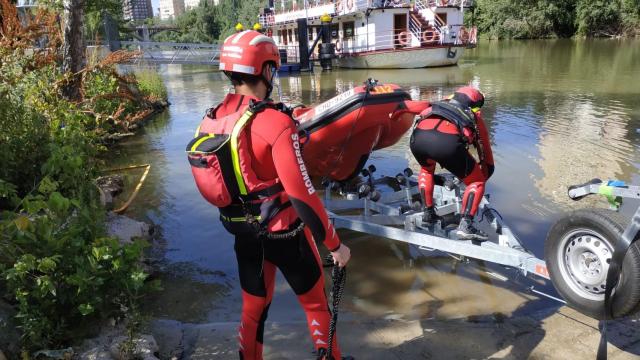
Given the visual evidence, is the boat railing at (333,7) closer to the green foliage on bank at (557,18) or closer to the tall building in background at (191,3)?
the green foliage on bank at (557,18)

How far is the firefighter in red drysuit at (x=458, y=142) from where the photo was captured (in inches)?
159

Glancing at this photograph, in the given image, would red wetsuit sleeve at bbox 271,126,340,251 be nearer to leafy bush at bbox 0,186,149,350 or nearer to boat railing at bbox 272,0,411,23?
leafy bush at bbox 0,186,149,350

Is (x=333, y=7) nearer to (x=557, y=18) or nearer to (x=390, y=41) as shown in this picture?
(x=390, y=41)

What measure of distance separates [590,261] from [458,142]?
152 centimetres

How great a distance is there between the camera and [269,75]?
7.50 ft

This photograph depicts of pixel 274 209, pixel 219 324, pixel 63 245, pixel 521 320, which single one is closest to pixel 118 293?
pixel 63 245

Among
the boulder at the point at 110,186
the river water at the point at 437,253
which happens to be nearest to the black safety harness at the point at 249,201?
the river water at the point at 437,253

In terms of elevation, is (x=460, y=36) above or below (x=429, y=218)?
above

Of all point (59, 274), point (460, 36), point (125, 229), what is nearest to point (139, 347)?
point (59, 274)

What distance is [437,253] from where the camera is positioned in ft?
14.9

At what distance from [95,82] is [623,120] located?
34.0ft

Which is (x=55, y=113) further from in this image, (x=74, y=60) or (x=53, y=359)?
(x=53, y=359)

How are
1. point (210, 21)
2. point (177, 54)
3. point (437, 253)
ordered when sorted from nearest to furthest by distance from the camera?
point (437, 253)
point (177, 54)
point (210, 21)

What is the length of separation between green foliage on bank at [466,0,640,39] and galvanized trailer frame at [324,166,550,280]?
134 feet
